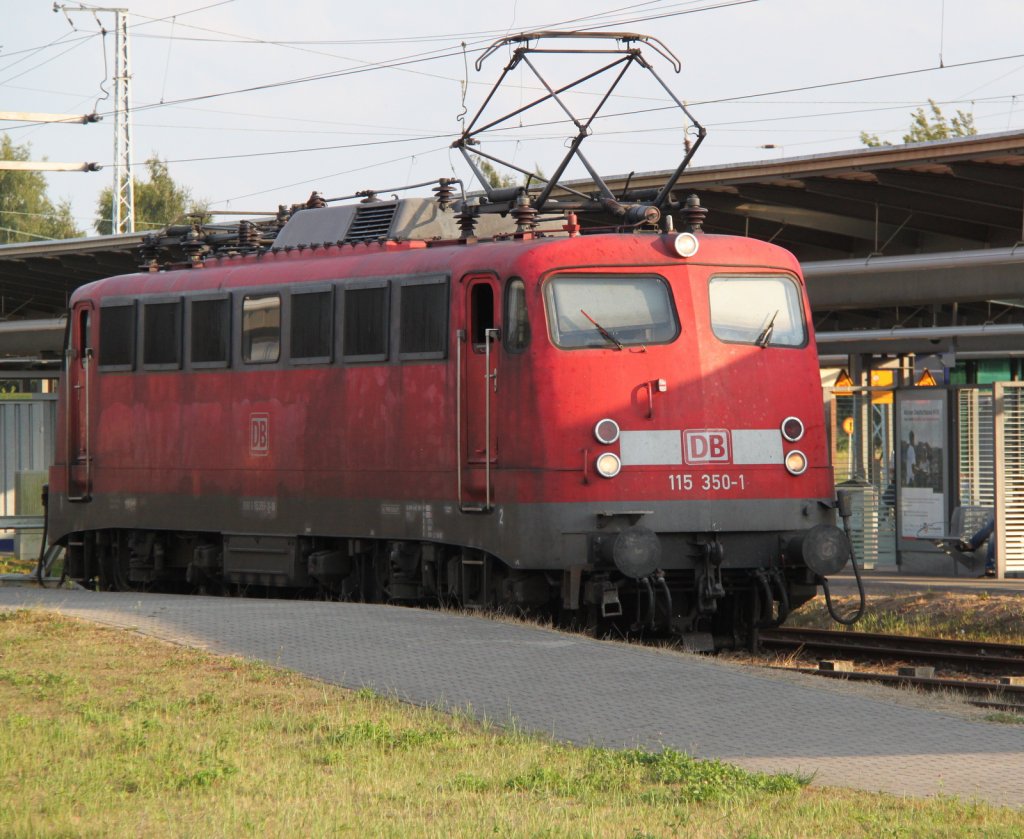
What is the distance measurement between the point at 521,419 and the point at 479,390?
0.58 meters

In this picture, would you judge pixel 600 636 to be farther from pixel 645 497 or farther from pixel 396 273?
pixel 396 273

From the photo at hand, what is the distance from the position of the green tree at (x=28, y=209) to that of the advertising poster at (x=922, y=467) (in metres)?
74.0

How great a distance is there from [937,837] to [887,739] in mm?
2306

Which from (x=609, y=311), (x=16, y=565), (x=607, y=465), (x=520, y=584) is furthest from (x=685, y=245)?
(x=16, y=565)

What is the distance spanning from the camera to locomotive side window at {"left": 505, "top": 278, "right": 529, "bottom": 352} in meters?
13.4

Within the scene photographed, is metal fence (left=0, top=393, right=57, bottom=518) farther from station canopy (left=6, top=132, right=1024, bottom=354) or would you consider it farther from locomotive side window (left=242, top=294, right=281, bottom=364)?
locomotive side window (left=242, top=294, right=281, bottom=364)

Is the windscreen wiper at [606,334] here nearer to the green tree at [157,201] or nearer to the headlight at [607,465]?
the headlight at [607,465]

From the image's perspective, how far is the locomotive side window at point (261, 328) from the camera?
15.8 m

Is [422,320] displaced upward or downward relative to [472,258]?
downward

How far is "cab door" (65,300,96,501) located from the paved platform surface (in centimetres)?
469

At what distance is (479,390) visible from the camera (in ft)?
45.1

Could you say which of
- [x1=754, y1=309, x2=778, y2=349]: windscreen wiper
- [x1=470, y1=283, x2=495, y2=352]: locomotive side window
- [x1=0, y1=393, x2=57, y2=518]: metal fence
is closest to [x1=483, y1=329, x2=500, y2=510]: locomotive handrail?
[x1=470, y1=283, x2=495, y2=352]: locomotive side window

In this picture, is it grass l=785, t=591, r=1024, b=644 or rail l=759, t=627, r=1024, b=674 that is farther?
grass l=785, t=591, r=1024, b=644

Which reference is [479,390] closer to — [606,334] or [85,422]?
[606,334]
